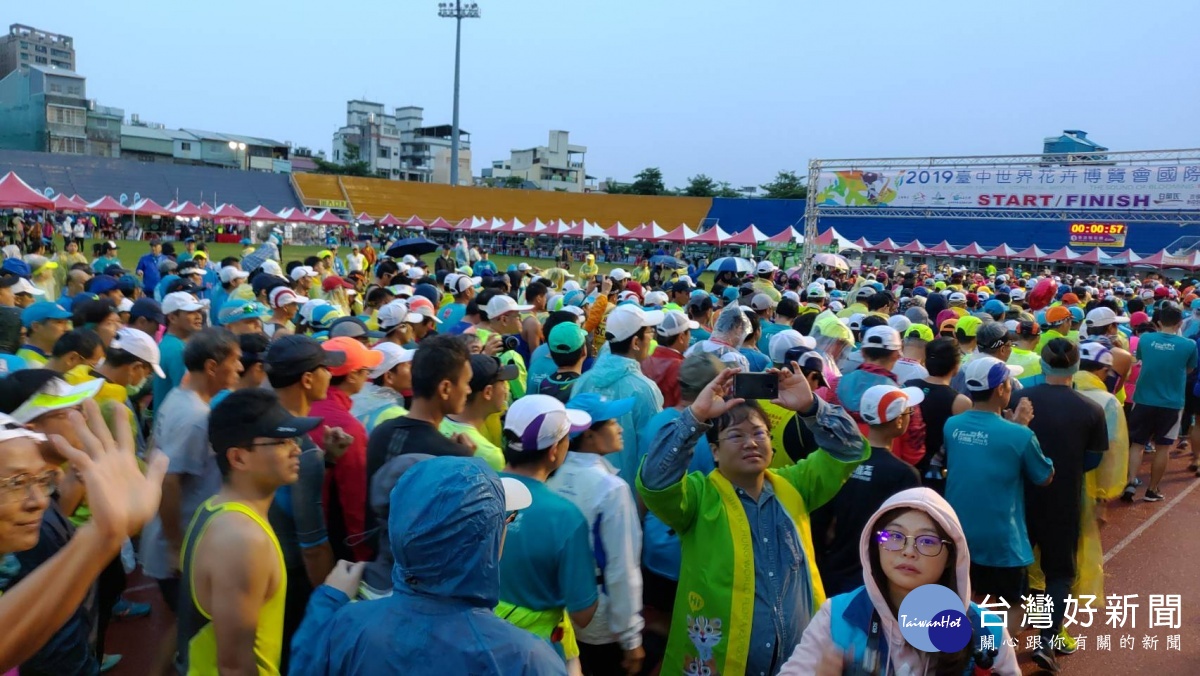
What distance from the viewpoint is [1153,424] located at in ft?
25.3

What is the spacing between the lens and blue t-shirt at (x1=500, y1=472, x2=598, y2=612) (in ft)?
8.55

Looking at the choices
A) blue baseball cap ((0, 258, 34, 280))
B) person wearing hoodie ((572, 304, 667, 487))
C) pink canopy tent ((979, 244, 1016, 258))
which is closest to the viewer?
person wearing hoodie ((572, 304, 667, 487))

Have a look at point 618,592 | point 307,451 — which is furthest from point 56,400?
point 618,592

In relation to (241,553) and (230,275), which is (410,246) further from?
(241,553)

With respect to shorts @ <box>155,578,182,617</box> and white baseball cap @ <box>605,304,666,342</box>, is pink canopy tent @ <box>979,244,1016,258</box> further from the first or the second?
shorts @ <box>155,578,182,617</box>

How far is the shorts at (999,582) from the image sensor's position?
421 centimetres

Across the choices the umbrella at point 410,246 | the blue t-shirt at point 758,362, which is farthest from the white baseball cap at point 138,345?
the umbrella at point 410,246

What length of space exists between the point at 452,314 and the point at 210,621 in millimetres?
5818

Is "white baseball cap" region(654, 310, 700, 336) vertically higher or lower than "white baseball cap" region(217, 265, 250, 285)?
higher

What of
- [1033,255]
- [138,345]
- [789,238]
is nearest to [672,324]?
[138,345]

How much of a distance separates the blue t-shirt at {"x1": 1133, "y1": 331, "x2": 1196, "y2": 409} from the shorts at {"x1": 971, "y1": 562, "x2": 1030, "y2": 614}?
450cm

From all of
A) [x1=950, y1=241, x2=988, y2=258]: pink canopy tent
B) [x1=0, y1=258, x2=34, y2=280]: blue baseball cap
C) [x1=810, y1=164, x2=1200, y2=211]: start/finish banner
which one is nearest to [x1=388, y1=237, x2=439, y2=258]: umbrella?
[x1=0, y1=258, x2=34, y2=280]: blue baseball cap

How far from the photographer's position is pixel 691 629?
9.33 feet

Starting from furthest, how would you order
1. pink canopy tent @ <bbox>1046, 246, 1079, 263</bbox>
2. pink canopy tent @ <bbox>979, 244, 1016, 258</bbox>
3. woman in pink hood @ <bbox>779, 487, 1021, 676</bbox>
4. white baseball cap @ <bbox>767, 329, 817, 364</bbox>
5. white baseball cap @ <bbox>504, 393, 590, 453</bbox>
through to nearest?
1. pink canopy tent @ <bbox>979, 244, 1016, 258</bbox>
2. pink canopy tent @ <bbox>1046, 246, 1079, 263</bbox>
3. white baseball cap @ <bbox>767, 329, 817, 364</bbox>
4. white baseball cap @ <bbox>504, 393, 590, 453</bbox>
5. woman in pink hood @ <bbox>779, 487, 1021, 676</bbox>
